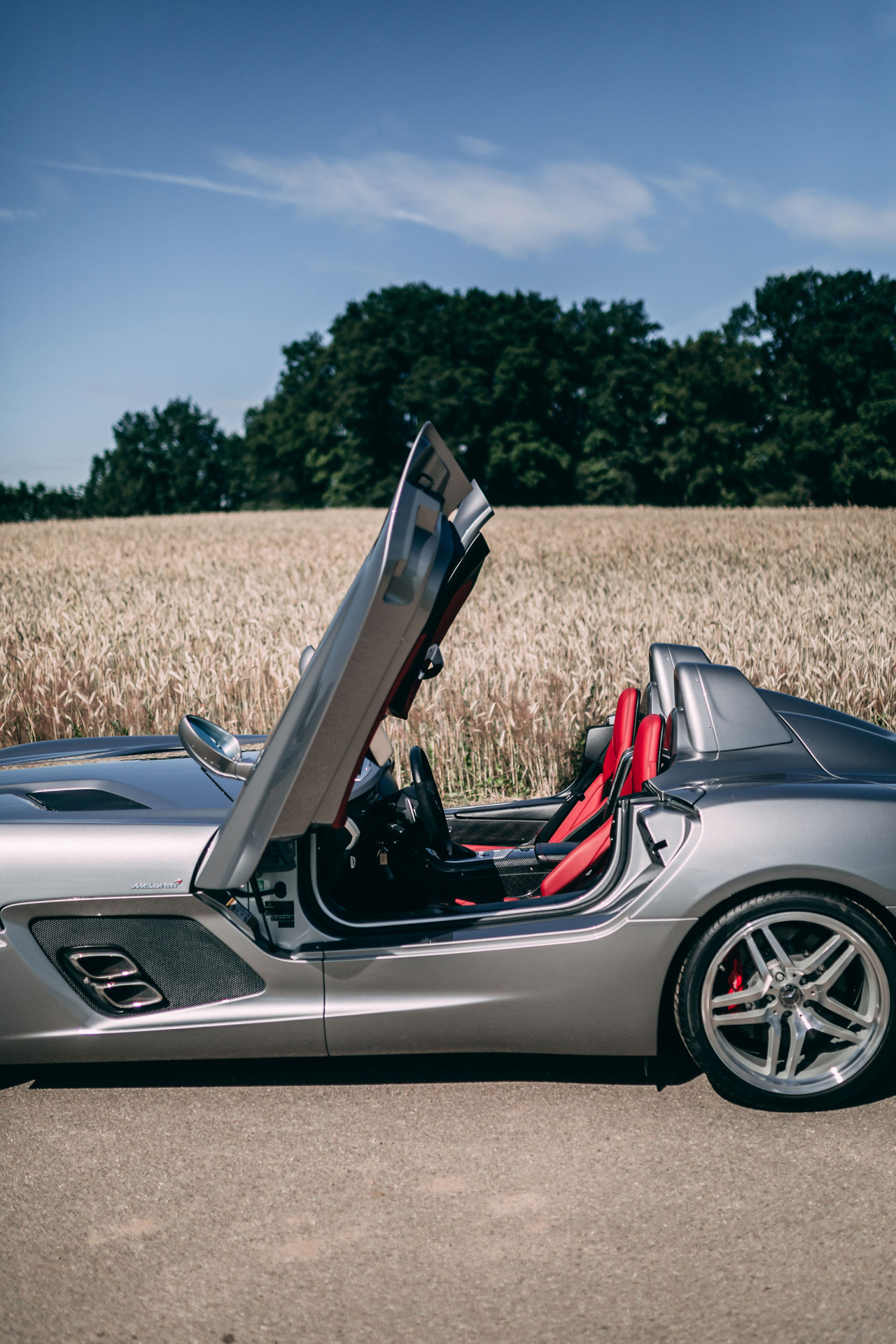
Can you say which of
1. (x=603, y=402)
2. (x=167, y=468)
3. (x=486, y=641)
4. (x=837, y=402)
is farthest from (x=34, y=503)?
(x=486, y=641)

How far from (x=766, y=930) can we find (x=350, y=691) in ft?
4.44

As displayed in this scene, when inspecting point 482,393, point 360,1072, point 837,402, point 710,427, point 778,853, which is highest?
point 482,393

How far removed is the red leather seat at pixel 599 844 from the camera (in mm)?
3010

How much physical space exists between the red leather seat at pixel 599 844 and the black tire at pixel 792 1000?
1.56 ft

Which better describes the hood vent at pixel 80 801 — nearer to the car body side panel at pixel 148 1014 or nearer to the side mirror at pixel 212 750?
the side mirror at pixel 212 750

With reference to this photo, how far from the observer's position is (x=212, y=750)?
3023 millimetres

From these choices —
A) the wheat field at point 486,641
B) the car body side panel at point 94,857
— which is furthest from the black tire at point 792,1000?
the wheat field at point 486,641

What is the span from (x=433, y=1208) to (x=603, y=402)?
66979 millimetres

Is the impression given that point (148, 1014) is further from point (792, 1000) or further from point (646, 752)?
point (792, 1000)

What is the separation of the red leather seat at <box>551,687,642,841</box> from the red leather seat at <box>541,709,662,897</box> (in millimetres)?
307

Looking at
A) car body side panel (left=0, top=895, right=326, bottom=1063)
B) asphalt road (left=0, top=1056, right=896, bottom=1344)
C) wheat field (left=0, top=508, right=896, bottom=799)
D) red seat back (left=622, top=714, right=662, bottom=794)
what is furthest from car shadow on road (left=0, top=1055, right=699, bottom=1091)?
wheat field (left=0, top=508, right=896, bottom=799)

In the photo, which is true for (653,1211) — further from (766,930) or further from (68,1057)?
(68,1057)

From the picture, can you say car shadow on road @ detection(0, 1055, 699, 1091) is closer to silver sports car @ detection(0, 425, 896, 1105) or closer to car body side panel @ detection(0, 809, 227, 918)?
silver sports car @ detection(0, 425, 896, 1105)

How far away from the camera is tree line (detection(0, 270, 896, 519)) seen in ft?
194
